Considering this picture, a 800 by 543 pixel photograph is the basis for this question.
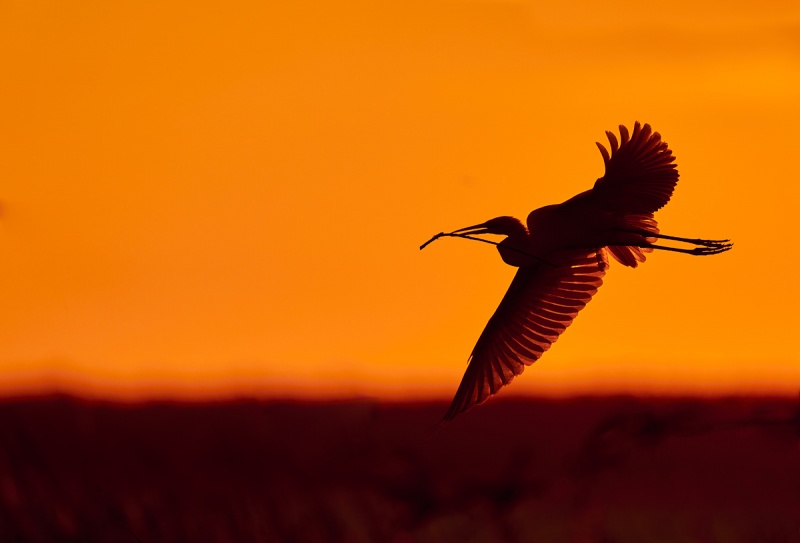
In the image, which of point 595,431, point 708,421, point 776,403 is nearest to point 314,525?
point 595,431

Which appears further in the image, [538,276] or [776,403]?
[776,403]

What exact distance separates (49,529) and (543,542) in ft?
4.80

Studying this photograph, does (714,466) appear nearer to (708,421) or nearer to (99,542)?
(708,421)

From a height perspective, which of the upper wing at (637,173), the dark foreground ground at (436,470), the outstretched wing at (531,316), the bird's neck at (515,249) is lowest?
the dark foreground ground at (436,470)

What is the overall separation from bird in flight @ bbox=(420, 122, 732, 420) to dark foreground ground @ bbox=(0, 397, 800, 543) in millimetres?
939

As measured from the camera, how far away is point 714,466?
2.80m

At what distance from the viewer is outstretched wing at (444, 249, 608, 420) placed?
67.2 inches

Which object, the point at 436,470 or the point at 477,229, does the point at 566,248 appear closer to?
the point at 477,229

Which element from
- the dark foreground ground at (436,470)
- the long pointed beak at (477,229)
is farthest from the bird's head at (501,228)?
the dark foreground ground at (436,470)

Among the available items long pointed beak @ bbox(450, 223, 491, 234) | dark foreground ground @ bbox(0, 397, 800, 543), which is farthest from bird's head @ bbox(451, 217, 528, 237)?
dark foreground ground @ bbox(0, 397, 800, 543)

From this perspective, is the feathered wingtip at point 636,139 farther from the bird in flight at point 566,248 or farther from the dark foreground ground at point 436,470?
the dark foreground ground at point 436,470

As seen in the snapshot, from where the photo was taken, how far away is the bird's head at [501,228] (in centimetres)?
160

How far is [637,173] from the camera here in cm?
158

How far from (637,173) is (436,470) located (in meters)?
1.40
